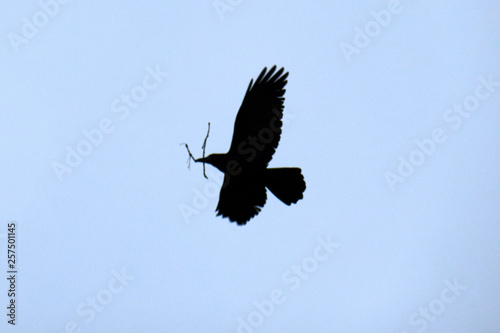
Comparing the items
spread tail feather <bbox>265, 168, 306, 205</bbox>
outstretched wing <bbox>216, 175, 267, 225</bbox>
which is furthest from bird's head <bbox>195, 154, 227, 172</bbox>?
spread tail feather <bbox>265, 168, 306, 205</bbox>

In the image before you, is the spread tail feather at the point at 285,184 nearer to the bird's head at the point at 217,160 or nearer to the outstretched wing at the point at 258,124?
the outstretched wing at the point at 258,124

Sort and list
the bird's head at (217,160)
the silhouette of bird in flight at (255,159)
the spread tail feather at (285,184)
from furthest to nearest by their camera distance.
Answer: the spread tail feather at (285,184), the silhouette of bird in flight at (255,159), the bird's head at (217,160)

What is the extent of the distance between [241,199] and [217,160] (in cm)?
82

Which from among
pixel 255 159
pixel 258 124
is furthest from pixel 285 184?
pixel 258 124

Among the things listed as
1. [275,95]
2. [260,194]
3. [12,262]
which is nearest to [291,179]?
[260,194]

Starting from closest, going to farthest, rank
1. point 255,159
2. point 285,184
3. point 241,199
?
1. point 255,159
2. point 285,184
3. point 241,199

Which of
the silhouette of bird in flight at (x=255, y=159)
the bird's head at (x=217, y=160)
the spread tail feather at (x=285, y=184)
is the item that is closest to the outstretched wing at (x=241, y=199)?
the silhouette of bird in flight at (x=255, y=159)

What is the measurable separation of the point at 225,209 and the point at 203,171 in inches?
36.3

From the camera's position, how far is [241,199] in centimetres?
929

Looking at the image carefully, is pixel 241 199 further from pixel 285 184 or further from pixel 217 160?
pixel 217 160

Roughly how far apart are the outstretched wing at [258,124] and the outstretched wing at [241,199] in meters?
0.36

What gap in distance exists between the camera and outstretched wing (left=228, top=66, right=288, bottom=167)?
898 cm

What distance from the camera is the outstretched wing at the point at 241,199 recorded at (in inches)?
363

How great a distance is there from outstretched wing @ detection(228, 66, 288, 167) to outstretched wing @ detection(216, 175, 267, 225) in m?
0.36
